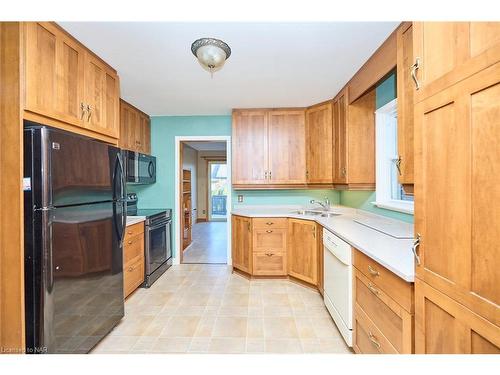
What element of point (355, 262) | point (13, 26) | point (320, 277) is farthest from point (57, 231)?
point (320, 277)

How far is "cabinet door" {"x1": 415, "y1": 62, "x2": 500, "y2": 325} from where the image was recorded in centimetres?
67

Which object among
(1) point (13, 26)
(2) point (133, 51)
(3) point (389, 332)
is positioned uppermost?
(2) point (133, 51)

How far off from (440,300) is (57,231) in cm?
196

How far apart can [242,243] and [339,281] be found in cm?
158

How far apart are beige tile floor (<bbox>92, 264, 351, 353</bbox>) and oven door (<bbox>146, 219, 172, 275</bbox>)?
260mm

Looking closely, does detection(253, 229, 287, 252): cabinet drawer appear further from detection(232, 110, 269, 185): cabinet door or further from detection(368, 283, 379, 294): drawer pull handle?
detection(368, 283, 379, 294): drawer pull handle

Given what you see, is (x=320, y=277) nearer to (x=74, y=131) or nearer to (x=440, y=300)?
(x=440, y=300)

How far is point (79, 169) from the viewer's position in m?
1.55

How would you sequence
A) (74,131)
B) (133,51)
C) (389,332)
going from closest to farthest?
1. (389,332)
2. (74,131)
3. (133,51)

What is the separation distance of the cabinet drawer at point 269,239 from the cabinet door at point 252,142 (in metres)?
0.75

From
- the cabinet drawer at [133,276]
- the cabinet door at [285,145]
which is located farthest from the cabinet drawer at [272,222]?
the cabinet drawer at [133,276]

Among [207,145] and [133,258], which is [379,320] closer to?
[133,258]

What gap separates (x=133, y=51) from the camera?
1889 millimetres

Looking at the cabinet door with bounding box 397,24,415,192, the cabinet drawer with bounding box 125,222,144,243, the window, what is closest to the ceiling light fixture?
the cabinet door with bounding box 397,24,415,192
